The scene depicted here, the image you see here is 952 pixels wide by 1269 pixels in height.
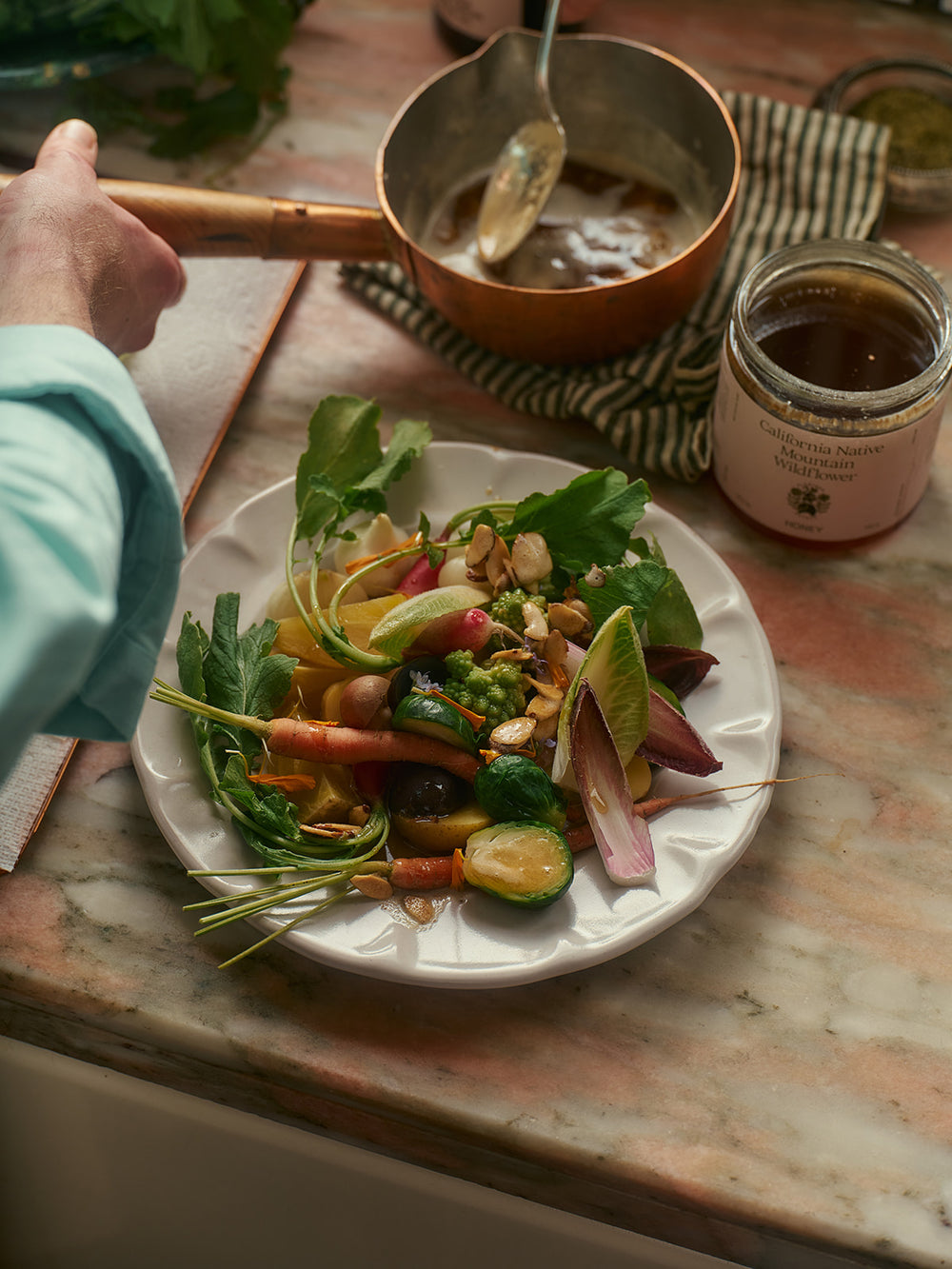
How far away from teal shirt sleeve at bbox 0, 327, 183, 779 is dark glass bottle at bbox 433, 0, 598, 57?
777mm

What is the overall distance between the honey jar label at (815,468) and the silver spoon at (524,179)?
0.84 ft

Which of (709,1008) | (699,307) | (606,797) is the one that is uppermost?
(699,307)

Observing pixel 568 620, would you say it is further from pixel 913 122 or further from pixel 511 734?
pixel 913 122

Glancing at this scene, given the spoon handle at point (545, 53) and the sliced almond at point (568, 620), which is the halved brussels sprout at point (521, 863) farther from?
the spoon handle at point (545, 53)

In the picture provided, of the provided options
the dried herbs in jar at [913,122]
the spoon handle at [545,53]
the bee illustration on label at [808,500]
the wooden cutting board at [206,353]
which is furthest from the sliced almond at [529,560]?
the dried herbs in jar at [913,122]

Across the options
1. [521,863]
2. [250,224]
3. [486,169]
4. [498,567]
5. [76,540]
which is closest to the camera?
[76,540]

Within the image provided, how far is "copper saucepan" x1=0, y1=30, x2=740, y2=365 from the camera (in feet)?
2.82

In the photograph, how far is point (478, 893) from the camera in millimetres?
667

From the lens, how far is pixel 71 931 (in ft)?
2.40

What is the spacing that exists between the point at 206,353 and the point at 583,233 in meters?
0.35

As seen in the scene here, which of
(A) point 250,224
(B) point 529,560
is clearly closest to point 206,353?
(A) point 250,224

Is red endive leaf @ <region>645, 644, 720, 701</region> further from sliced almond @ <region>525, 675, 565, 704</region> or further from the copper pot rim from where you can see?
the copper pot rim

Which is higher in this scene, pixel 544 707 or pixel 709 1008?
pixel 544 707

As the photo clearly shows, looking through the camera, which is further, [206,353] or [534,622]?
[206,353]
